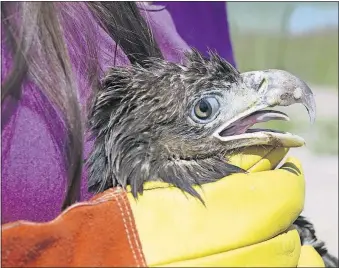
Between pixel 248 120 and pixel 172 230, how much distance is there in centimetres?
32

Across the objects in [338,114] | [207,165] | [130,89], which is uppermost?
[130,89]

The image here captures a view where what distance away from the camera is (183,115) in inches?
46.8

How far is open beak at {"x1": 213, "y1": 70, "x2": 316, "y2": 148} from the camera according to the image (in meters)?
1.17

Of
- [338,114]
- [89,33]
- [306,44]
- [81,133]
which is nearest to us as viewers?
[81,133]

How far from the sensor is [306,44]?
20.3 ft

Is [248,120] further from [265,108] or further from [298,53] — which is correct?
[298,53]

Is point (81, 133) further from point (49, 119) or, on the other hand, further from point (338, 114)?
point (338, 114)

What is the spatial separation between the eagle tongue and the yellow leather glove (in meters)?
0.12

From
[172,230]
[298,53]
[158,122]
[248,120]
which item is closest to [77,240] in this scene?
[172,230]

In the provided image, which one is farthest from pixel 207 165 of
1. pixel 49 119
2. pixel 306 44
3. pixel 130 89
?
pixel 306 44

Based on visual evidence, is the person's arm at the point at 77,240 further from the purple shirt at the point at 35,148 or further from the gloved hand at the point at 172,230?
the purple shirt at the point at 35,148

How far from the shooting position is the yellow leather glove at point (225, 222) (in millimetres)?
955

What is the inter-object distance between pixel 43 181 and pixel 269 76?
1.40 ft

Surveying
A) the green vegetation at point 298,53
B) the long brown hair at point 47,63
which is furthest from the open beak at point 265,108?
the green vegetation at point 298,53
